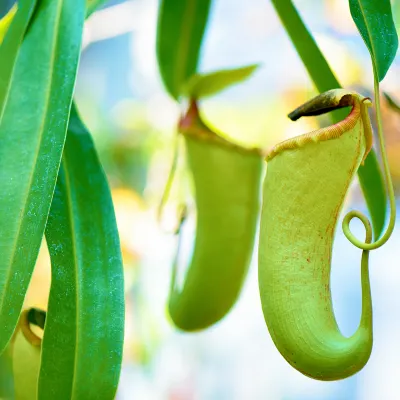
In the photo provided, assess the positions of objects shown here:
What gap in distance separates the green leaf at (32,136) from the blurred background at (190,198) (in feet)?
4.25

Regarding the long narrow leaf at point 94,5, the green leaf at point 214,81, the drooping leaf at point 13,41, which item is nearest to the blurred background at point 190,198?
the green leaf at point 214,81

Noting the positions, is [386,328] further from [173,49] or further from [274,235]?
[274,235]

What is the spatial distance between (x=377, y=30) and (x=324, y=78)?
0.53 feet

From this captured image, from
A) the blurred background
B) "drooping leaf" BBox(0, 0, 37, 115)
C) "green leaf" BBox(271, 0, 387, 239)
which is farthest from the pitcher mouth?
the blurred background

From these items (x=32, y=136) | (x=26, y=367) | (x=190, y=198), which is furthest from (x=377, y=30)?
(x=190, y=198)

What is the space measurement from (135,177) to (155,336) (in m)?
0.60

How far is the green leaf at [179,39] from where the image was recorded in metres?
1.04

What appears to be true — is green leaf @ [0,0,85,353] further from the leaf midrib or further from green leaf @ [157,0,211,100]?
green leaf @ [157,0,211,100]

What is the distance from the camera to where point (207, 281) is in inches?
35.0

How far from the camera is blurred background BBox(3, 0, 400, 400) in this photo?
2137 mm

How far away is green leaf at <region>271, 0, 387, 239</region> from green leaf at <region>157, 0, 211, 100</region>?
31 cm

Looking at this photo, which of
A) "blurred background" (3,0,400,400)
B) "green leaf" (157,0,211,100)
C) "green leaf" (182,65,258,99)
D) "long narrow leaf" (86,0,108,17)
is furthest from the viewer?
"blurred background" (3,0,400,400)

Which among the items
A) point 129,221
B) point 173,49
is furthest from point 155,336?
point 173,49

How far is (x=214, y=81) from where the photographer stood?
3.03 ft
